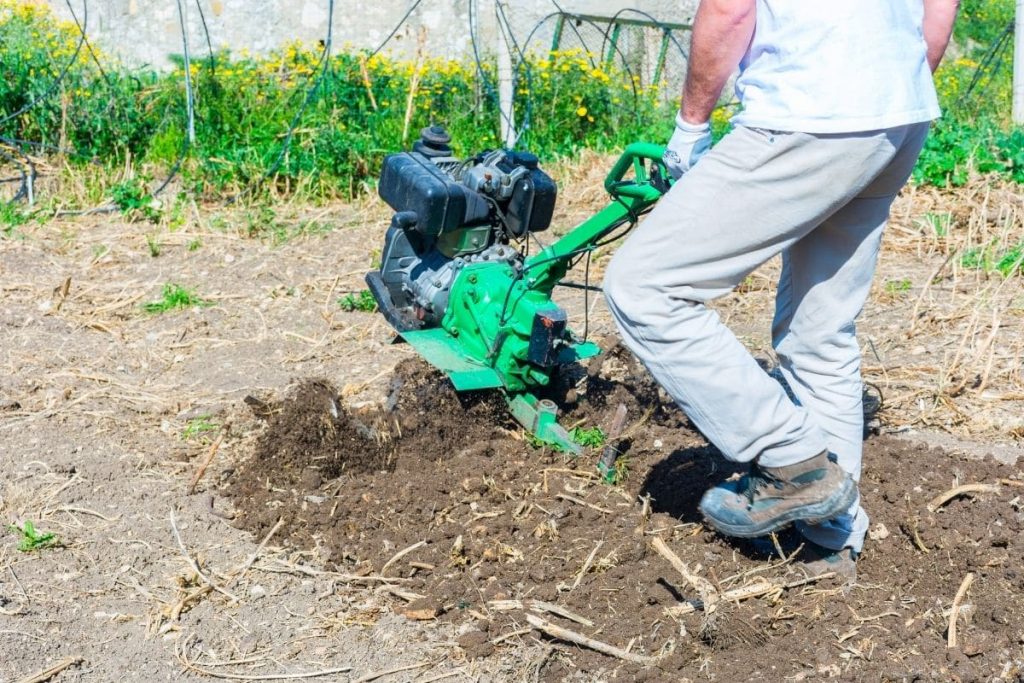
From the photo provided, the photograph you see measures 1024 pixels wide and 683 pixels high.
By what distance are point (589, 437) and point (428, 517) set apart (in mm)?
660

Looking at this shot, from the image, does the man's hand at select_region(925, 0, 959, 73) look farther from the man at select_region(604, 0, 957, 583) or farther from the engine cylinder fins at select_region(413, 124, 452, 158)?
the engine cylinder fins at select_region(413, 124, 452, 158)

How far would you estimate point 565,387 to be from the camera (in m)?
4.39

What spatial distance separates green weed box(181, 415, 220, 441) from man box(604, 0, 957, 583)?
228cm

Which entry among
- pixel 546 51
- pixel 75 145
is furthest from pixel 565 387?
pixel 546 51

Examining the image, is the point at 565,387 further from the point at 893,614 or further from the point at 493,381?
the point at 893,614

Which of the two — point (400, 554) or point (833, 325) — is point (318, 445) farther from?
point (833, 325)

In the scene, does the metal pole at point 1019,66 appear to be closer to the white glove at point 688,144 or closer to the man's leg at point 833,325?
the man's leg at point 833,325

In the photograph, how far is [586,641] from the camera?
10.3 ft

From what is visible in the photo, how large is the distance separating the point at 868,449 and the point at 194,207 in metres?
4.63

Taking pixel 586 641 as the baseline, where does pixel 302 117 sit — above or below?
below

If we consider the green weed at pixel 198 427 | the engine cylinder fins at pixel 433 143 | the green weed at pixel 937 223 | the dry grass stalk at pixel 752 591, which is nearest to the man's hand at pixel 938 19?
the dry grass stalk at pixel 752 591

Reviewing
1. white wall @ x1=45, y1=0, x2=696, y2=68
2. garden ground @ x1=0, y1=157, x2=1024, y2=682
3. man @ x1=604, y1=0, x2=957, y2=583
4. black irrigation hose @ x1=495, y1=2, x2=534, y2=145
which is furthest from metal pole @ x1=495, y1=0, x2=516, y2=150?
man @ x1=604, y1=0, x2=957, y2=583

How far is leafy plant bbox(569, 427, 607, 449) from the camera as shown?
4.15 metres

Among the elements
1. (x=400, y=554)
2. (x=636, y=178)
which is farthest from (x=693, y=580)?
(x=636, y=178)
